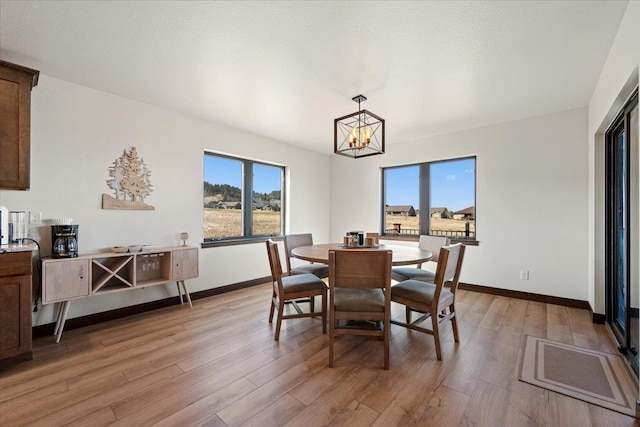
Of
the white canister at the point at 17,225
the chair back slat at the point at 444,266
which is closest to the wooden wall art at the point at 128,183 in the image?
the white canister at the point at 17,225

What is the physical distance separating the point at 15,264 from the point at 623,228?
477cm

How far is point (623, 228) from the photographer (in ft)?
7.66

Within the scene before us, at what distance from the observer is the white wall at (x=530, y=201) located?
3316 mm

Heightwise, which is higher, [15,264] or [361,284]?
[15,264]

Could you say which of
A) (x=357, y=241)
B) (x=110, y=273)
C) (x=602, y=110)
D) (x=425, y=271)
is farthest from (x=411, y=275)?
(x=110, y=273)

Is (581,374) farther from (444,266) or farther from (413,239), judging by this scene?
(413,239)

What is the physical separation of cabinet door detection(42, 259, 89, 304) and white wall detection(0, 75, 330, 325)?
0.37 metres

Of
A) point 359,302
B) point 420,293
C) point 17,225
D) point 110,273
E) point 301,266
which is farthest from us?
point 301,266

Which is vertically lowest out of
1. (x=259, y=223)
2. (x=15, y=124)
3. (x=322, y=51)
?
(x=259, y=223)

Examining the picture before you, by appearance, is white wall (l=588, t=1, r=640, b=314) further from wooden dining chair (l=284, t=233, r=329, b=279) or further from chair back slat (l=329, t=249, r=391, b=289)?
wooden dining chair (l=284, t=233, r=329, b=279)

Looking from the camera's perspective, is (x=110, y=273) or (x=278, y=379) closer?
(x=278, y=379)

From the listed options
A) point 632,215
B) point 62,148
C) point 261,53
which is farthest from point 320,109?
point 632,215

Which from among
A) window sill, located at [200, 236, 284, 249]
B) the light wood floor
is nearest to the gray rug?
the light wood floor

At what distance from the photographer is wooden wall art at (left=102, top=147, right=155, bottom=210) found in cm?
296
